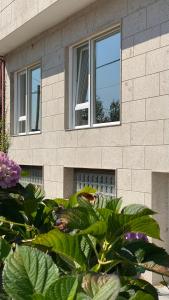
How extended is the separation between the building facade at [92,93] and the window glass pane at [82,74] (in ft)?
0.05

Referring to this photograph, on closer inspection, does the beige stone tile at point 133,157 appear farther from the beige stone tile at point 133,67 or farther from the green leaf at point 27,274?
the green leaf at point 27,274

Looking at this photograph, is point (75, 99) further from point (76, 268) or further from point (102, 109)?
point (76, 268)

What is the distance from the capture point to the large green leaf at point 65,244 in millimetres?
1424

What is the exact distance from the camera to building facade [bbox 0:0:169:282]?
20.4ft

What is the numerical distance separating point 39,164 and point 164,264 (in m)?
8.33

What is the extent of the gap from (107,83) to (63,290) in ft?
22.5

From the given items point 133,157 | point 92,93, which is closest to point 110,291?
point 133,157

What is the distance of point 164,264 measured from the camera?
1.56 m

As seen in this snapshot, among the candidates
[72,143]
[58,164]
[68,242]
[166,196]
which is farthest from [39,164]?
[68,242]

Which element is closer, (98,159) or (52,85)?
(98,159)

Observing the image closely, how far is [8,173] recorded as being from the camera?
2154 millimetres

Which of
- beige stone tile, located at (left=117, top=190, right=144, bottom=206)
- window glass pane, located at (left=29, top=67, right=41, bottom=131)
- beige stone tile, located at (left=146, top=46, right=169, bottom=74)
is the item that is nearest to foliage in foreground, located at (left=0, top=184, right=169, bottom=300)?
beige stone tile, located at (left=146, top=46, right=169, bottom=74)

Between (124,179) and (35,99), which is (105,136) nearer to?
(124,179)

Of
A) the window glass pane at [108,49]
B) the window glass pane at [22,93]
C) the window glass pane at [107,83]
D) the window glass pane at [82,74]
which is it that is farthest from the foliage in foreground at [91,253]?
the window glass pane at [22,93]
